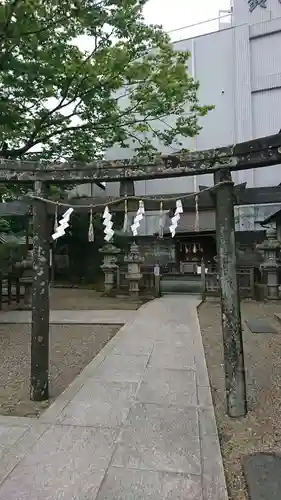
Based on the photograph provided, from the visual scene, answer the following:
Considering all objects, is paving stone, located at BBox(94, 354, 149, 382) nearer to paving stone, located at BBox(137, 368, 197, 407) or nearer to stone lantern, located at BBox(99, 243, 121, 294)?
paving stone, located at BBox(137, 368, 197, 407)

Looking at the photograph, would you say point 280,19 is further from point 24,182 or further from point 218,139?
point 24,182

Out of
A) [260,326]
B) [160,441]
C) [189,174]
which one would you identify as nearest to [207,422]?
[160,441]

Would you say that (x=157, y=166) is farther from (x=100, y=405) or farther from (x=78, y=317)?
(x=78, y=317)

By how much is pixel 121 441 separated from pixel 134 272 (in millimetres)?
10823

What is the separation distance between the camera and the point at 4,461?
2.62 m

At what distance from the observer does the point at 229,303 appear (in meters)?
3.68

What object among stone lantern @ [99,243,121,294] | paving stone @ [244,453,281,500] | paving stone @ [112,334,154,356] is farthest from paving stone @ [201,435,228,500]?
stone lantern @ [99,243,121,294]

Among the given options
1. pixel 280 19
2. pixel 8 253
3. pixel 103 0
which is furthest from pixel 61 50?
pixel 280 19

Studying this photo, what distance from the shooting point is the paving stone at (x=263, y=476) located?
2.30 meters

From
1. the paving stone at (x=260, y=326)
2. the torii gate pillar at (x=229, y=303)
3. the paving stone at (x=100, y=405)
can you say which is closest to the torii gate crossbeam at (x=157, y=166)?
the torii gate pillar at (x=229, y=303)

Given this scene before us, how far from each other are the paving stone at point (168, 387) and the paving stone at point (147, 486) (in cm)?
131

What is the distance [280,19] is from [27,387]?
25.2m

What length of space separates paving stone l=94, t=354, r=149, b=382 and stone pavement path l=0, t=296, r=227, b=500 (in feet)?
0.05

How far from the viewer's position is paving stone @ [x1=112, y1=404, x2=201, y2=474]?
2.60 meters
